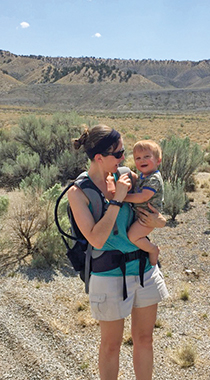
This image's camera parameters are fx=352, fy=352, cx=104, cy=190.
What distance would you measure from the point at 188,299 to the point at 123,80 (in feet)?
329

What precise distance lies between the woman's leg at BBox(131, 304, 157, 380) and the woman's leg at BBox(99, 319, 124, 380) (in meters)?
0.15

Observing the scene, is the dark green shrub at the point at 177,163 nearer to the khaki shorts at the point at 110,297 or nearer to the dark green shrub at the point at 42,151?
the dark green shrub at the point at 42,151

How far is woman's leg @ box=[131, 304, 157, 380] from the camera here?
8.25 feet

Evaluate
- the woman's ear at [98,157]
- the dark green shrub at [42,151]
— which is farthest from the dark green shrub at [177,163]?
the woman's ear at [98,157]

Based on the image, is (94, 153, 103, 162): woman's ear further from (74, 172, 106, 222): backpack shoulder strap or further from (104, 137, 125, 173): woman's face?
(74, 172, 106, 222): backpack shoulder strap

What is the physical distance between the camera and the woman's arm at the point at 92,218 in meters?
2.19

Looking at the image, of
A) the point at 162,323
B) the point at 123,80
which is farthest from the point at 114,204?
the point at 123,80

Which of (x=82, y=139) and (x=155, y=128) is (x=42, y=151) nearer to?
(x=82, y=139)

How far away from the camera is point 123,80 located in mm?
99688

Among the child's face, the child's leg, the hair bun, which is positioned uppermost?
the hair bun

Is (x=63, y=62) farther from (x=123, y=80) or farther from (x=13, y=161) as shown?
(x=13, y=161)

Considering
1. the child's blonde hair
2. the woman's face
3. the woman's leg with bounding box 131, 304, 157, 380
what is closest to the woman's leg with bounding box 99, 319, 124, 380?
the woman's leg with bounding box 131, 304, 157, 380

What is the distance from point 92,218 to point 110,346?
927mm

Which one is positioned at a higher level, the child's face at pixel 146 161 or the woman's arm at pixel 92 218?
the child's face at pixel 146 161
